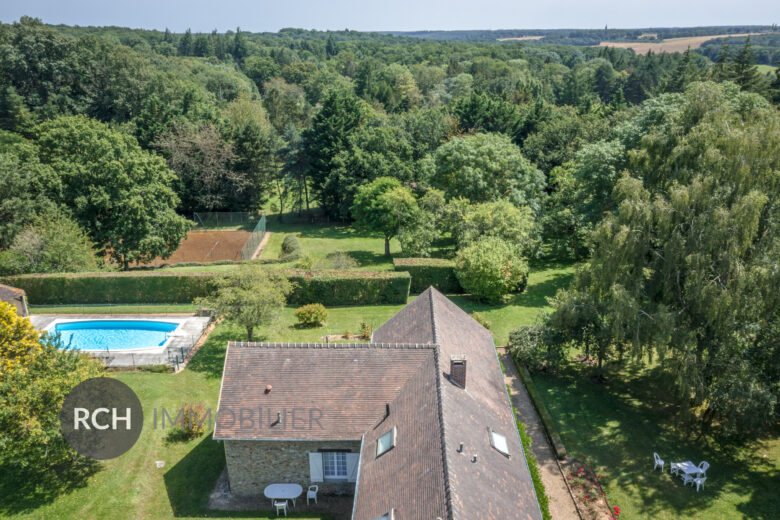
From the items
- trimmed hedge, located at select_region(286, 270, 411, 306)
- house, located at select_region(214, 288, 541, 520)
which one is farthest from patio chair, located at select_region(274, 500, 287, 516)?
trimmed hedge, located at select_region(286, 270, 411, 306)

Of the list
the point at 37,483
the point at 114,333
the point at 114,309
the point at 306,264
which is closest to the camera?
the point at 37,483

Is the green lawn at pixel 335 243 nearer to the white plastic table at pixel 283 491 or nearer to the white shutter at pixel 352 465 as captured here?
the white shutter at pixel 352 465

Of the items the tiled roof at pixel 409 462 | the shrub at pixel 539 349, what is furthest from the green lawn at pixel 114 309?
the shrub at pixel 539 349

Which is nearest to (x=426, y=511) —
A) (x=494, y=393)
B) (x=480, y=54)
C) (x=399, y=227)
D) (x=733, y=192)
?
(x=494, y=393)

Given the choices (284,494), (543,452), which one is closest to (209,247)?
(284,494)

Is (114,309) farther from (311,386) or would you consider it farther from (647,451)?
(647,451)

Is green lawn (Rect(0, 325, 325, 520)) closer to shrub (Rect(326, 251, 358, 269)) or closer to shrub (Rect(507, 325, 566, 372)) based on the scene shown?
shrub (Rect(507, 325, 566, 372))
